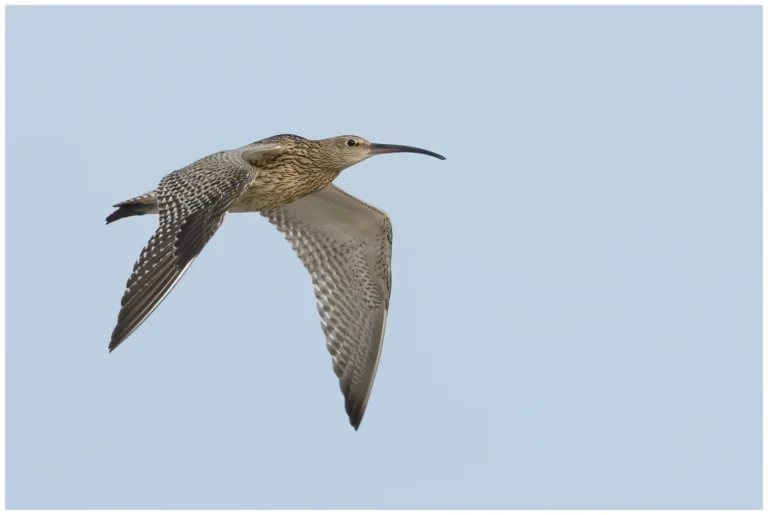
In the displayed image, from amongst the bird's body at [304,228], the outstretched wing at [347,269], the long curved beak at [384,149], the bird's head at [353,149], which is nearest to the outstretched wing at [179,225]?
the bird's body at [304,228]

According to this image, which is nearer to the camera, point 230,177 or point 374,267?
point 230,177

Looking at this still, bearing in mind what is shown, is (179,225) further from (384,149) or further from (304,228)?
(304,228)

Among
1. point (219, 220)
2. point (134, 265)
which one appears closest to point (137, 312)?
point (134, 265)

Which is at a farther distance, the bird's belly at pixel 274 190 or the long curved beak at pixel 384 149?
the long curved beak at pixel 384 149

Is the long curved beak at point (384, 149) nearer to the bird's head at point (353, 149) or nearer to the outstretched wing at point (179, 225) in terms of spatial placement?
the bird's head at point (353, 149)

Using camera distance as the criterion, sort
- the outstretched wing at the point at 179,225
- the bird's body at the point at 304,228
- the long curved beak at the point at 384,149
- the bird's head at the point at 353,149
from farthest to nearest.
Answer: the long curved beak at the point at 384,149
the bird's head at the point at 353,149
the bird's body at the point at 304,228
the outstretched wing at the point at 179,225

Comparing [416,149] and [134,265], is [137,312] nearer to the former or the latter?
[134,265]
